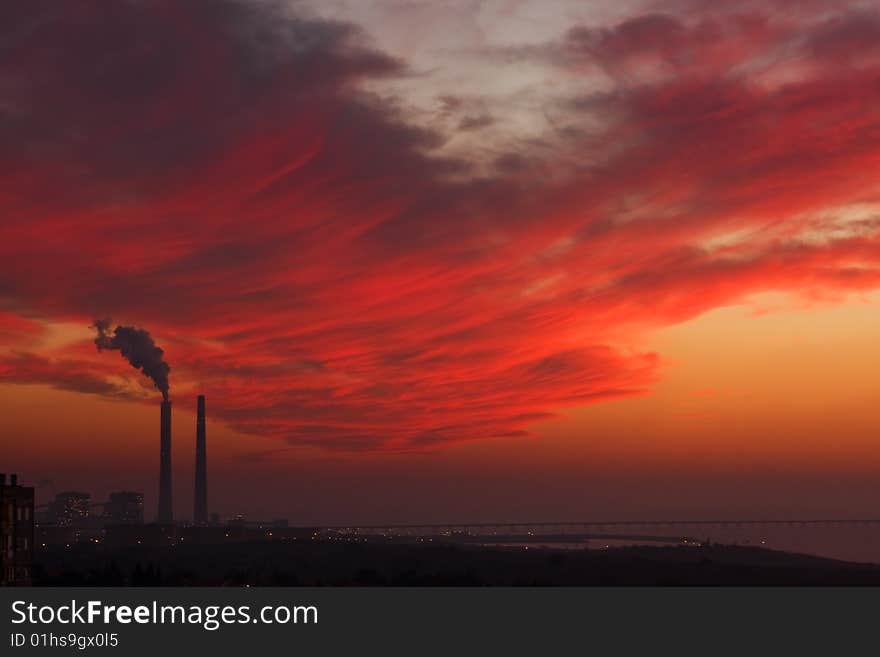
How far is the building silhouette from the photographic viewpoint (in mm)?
86562

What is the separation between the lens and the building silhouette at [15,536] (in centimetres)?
8656

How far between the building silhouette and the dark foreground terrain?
181cm

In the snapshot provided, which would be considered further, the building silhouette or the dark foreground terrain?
the dark foreground terrain

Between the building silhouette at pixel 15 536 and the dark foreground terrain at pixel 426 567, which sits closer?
the building silhouette at pixel 15 536

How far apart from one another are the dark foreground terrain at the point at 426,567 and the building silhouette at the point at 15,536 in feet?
5.94

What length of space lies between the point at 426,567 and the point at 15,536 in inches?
1699

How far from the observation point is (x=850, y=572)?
9781 centimetres

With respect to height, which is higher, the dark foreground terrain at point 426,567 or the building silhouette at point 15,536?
the building silhouette at point 15,536

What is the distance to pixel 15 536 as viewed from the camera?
88438 mm

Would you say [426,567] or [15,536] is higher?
[15,536]

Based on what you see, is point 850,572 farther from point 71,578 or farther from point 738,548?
point 71,578
